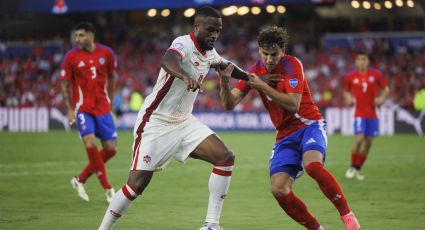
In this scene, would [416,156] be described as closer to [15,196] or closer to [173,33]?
[15,196]

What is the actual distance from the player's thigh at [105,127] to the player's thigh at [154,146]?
3.92m

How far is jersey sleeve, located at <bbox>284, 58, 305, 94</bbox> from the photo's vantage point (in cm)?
835

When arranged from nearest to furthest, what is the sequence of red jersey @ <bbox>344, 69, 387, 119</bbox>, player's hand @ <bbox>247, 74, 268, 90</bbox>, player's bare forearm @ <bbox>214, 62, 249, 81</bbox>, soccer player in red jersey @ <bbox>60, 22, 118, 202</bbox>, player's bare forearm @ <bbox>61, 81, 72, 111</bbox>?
player's hand @ <bbox>247, 74, 268, 90</bbox> < player's bare forearm @ <bbox>214, 62, 249, 81</bbox> < soccer player in red jersey @ <bbox>60, 22, 118, 202</bbox> < player's bare forearm @ <bbox>61, 81, 72, 111</bbox> < red jersey @ <bbox>344, 69, 387, 119</bbox>

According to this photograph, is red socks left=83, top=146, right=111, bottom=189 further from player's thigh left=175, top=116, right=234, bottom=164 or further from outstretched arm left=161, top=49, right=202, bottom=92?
outstretched arm left=161, top=49, right=202, bottom=92

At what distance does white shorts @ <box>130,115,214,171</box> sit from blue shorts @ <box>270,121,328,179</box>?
90 cm

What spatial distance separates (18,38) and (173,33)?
30.8 ft

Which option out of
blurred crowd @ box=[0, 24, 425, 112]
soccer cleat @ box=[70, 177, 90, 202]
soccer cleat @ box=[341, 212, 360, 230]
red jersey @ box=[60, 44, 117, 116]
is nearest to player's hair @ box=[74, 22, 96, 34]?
red jersey @ box=[60, 44, 117, 116]

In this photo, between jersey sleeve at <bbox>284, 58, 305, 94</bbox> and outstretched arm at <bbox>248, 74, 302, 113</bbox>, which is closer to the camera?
outstretched arm at <bbox>248, 74, 302, 113</bbox>

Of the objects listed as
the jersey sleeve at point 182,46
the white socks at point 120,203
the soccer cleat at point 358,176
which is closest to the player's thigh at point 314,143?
the jersey sleeve at point 182,46

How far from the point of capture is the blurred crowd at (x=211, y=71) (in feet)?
114

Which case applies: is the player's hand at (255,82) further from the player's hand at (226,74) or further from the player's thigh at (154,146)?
the player's thigh at (154,146)

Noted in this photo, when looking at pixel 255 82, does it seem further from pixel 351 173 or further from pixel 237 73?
pixel 351 173

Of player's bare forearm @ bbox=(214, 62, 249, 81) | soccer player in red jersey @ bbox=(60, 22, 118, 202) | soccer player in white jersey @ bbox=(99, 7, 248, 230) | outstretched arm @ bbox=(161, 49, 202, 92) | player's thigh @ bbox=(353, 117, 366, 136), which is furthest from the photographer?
player's thigh @ bbox=(353, 117, 366, 136)

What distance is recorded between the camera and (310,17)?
4112 cm
